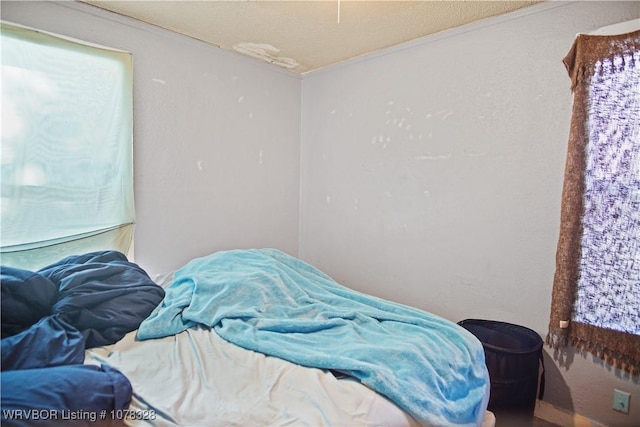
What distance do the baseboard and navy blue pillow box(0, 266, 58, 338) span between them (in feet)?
8.15

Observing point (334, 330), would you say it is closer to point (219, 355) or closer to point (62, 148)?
point (219, 355)

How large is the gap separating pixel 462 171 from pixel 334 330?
1368 millimetres

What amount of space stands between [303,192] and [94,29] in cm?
187

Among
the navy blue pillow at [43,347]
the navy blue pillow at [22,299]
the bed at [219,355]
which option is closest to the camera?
the bed at [219,355]

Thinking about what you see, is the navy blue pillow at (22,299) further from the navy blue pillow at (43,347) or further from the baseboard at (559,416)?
the baseboard at (559,416)

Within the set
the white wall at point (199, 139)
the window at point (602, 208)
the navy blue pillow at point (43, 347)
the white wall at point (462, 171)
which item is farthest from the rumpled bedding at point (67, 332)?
the window at point (602, 208)

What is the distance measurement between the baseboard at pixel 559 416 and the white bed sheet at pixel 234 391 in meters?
1.34

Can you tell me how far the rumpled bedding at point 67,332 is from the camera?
3.17 feet

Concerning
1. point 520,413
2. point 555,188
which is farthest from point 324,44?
point 520,413

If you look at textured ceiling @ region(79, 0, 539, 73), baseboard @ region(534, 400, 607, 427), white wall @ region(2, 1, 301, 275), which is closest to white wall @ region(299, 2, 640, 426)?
baseboard @ region(534, 400, 607, 427)

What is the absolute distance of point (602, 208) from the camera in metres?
1.75

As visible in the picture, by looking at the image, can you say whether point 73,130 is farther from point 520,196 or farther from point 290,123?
point 520,196

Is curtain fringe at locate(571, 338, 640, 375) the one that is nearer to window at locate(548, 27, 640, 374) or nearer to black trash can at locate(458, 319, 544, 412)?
window at locate(548, 27, 640, 374)

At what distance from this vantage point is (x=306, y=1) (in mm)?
1898
